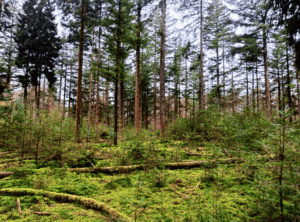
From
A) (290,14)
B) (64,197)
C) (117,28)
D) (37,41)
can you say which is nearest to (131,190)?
(64,197)

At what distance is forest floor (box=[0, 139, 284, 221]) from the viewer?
265 cm

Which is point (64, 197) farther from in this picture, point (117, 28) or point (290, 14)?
point (117, 28)

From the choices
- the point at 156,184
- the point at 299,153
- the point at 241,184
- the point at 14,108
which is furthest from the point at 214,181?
the point at 14,108

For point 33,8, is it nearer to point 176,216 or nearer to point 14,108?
point 14,108

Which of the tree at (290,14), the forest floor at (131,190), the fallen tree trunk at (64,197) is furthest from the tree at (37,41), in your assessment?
the tree at (290,14)

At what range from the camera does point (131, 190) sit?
3725 millimetres

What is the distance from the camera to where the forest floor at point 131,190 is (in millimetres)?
2646

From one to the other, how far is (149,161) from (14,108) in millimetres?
7268

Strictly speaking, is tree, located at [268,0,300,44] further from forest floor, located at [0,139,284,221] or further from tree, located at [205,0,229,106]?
tree, located at [205,0,229,106]

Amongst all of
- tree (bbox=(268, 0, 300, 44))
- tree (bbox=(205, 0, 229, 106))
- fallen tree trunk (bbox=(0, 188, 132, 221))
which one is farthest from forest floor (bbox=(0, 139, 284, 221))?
tree (bbox=(205, 0, 229, 106))

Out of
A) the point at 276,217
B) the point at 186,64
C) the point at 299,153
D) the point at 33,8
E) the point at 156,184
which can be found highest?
the point at 33,8

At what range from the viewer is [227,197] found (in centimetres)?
318

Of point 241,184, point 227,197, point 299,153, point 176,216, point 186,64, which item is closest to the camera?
point 299,153

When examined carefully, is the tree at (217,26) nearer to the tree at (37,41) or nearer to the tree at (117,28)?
the tree at (117,28)
